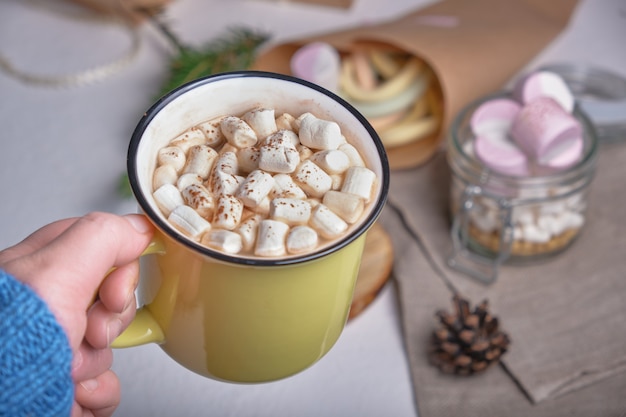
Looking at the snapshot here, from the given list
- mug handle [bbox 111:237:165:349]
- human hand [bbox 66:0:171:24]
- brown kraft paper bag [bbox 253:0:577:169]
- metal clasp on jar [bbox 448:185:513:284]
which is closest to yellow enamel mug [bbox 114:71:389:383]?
mug handle [bbox 111:237:165:349]

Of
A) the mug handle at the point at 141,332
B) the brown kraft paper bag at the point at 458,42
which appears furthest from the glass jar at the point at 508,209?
the mug handle at the point at 141,332

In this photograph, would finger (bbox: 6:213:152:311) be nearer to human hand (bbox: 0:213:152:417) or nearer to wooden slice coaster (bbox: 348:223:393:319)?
human hand (bbox: 0:213:152:417)

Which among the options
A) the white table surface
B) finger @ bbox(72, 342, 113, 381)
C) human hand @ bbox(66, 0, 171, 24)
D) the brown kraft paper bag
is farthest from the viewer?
human hand @ bbox(66, 0, 171, 24)

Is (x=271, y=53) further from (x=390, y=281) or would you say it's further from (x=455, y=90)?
(x=390, y=281)

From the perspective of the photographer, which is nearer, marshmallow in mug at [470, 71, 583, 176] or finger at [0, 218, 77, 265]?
finger at [0, 218, 77, 265]

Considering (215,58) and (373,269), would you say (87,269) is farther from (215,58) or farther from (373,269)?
(215,58)

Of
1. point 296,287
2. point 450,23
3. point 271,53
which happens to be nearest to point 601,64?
point 450,23

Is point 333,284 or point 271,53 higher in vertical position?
point 333,284
